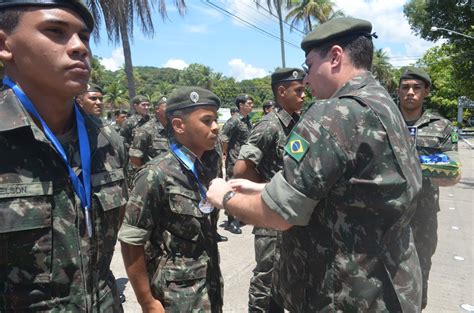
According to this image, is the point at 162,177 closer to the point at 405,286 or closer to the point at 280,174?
the point at 280,174

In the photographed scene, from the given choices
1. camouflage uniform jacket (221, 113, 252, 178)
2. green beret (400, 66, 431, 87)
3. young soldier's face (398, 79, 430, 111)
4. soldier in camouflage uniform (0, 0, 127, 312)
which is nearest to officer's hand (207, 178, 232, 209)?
soldier in camouflage uniform (0, 0, 127, 312)

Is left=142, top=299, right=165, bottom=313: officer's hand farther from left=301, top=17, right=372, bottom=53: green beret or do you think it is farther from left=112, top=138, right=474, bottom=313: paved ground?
left=112, top=138, right=474, bottom=313: paved ground

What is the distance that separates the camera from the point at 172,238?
6.94ft

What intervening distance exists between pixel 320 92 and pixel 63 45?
113 centimetres

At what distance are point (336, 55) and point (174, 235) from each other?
1236mm

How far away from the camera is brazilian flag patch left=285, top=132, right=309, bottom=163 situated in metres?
1.55

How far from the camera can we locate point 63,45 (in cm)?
138

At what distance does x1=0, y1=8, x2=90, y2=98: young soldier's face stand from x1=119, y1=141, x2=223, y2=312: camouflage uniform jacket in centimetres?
79

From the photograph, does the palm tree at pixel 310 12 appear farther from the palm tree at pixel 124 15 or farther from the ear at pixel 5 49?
the ear at pixel 5 49

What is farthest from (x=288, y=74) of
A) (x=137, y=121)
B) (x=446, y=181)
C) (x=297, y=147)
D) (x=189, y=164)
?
(x=137, y=121)

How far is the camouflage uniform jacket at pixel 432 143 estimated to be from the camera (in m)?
3.45

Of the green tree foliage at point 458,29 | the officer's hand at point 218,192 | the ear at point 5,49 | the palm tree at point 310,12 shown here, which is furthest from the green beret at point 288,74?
the palm tree at point 310,12

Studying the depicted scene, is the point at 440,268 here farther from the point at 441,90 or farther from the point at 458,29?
the point at 441,90

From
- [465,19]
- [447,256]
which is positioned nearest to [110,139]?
[447,256]
